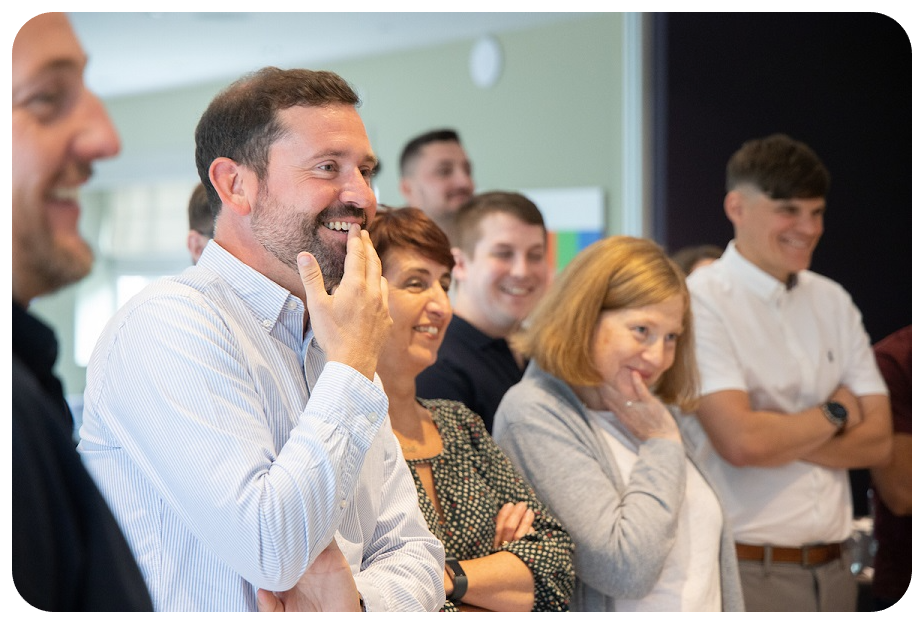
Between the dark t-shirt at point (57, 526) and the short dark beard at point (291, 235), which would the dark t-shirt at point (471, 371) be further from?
the dark t-shirt at point (57, 526)

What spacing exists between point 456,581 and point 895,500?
2.05 meters

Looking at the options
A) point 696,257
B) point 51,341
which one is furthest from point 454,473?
point 696,257

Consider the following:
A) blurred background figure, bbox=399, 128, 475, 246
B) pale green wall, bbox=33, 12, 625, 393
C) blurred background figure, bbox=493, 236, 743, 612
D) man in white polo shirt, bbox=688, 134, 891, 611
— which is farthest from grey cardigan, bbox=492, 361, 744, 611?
pale green wall, bbox=33, 12, 625, 393

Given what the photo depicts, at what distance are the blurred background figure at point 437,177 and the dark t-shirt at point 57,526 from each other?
8.96 feet

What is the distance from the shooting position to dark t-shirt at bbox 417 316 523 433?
2328 millimetres

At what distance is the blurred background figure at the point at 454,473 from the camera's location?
69.7 inches

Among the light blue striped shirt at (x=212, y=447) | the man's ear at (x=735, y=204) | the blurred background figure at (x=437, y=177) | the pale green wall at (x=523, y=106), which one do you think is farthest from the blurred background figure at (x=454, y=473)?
the pale green wall at (x=523, y=106)

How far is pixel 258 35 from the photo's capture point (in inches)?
245

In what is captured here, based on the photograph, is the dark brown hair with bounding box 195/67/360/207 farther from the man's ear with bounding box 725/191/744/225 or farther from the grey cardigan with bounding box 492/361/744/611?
the man's ear with bounding box 725/191/744/225

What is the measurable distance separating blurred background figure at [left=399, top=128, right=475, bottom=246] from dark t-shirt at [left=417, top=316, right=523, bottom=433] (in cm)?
100

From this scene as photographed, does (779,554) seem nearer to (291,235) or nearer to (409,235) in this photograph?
(409,235)
